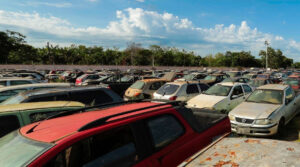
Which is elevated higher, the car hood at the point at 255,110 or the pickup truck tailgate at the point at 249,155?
the pickup truck tailgate at the point at 249,155

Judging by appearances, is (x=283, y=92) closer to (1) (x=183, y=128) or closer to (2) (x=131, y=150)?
(1) (x=183, y=128)

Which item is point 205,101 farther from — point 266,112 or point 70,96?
point 70,96

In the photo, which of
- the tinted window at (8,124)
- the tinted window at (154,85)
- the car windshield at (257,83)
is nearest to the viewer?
the tinted window at (8,124)

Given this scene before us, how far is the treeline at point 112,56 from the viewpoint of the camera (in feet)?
189

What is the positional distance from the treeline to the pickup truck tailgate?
54184 millimetres

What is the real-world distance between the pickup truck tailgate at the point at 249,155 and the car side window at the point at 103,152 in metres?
0.63

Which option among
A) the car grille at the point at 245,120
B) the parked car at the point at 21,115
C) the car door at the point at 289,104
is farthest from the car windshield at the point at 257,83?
the parked car at the point at 21,115

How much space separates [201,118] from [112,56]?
244 feet

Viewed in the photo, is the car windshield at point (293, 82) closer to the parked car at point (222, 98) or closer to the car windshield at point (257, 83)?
the car windshield at point (257, 83)

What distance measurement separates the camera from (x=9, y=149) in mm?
2211

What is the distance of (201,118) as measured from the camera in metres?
4.14

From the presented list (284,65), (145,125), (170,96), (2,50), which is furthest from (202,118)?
(284,65)

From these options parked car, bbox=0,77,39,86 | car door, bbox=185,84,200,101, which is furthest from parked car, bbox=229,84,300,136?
parked car, bbox=0,77,39,86

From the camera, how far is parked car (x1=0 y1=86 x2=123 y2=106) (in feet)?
18.3
